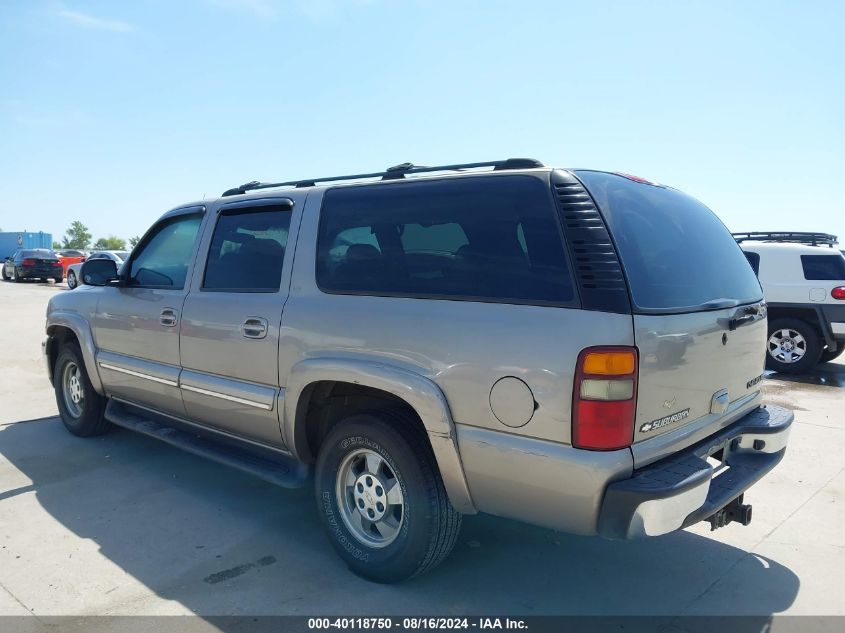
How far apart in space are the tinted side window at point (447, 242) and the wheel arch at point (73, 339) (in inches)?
105

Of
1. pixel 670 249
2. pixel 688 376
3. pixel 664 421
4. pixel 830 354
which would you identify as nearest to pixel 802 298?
pixel 830 354

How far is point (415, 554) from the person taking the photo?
2.94m

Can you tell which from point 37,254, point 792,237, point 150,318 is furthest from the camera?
point 37,254

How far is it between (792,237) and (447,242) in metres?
8.45

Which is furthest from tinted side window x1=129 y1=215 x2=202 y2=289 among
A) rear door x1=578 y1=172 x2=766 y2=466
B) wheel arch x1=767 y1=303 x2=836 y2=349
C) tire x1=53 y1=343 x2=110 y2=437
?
wheel arch x1=767 y1=303 x2=836 y2=349

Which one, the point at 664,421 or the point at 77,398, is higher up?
the point at 664,421

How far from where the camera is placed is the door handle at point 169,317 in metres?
4.15

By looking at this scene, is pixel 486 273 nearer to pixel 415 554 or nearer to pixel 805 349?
pixel 415 554

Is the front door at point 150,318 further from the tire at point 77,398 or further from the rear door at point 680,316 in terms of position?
the rear door at point 680,316

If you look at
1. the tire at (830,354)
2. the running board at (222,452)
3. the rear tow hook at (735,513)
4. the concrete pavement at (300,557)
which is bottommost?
the concrete pavement at (300,557)

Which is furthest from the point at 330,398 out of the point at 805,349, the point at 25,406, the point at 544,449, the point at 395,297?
the point at 805,349

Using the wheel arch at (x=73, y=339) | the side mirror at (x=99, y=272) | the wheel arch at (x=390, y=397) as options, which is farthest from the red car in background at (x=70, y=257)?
the wheel arch at (x=390, y=397)

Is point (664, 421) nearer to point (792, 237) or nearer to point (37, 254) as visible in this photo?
point (792, 237)

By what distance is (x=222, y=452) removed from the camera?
3.93 m
